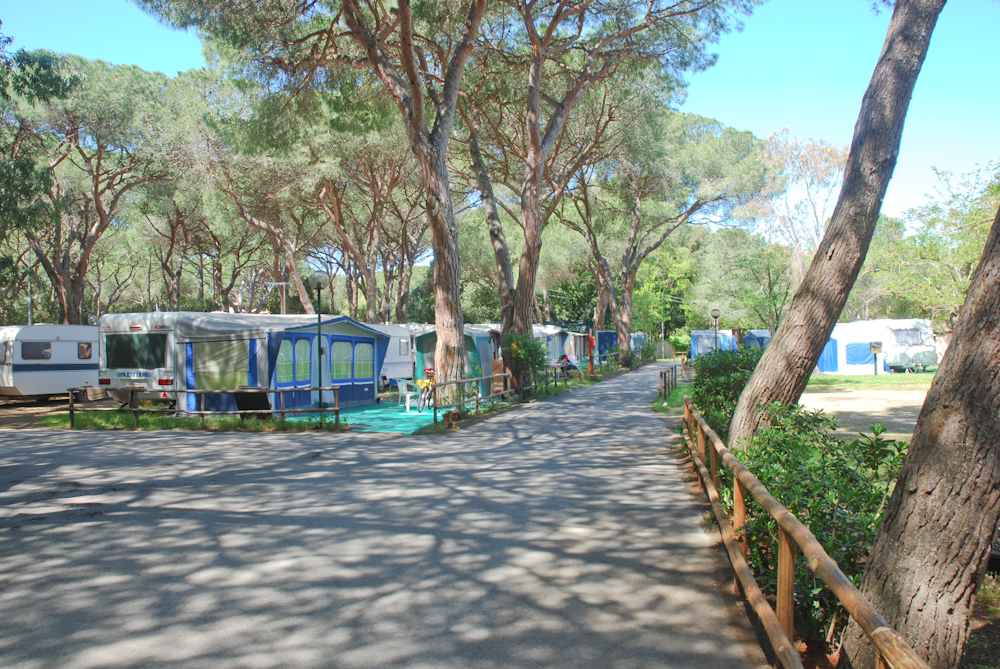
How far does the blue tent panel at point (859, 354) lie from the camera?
3219 cm

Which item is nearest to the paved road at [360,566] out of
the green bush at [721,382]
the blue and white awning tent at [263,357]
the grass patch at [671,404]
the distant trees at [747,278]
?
the green bush at [721,382]

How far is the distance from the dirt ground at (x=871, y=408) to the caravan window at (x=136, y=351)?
13.2 meters

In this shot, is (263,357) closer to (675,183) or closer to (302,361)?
(302,361)

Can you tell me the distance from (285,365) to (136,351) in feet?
11.9

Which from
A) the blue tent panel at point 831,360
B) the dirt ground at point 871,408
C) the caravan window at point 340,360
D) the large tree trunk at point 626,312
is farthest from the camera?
the blue tent panel at point 831,360

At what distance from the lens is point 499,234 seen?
1789 cm

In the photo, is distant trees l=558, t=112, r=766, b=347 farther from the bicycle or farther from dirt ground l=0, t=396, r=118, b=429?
dirt ground l=0, t=396, r=118, b=429

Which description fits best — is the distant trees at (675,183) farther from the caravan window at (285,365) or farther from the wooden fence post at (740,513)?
the wooden fence post at (740,513)

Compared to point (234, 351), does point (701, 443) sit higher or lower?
lower

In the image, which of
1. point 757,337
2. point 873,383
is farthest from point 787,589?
point 757,337

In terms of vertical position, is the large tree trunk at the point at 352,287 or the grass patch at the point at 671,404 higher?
the large tree trunk at the point at 352,287

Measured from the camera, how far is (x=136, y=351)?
15789 millimetres

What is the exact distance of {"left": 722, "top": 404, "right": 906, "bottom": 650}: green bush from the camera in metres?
3.46

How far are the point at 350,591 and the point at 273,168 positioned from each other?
21.1m
